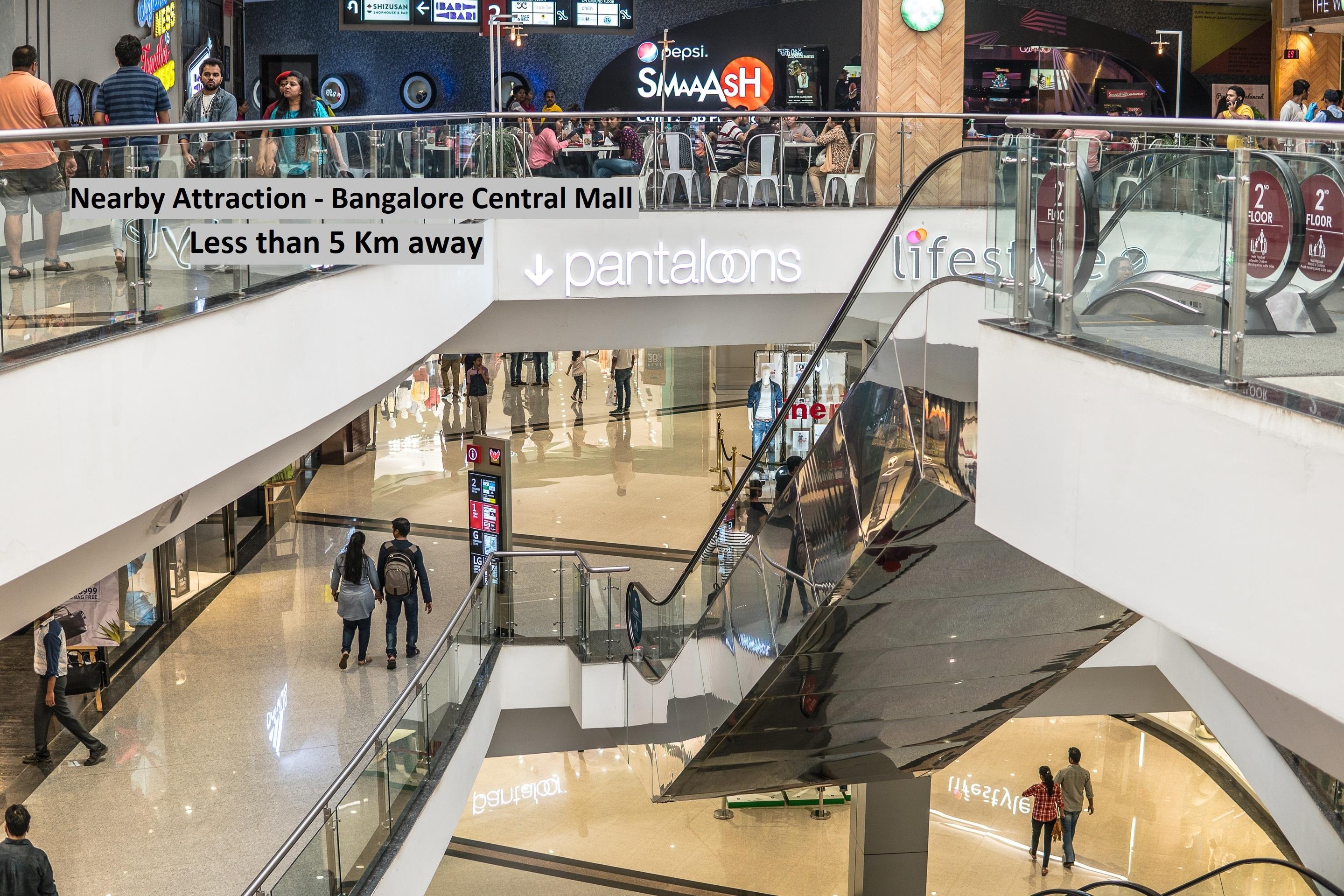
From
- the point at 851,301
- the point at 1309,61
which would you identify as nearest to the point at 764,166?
the point at 851,301

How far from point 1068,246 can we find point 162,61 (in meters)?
14.4

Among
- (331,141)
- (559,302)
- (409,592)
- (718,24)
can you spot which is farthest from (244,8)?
(331,141)

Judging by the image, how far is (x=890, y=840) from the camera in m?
12.3

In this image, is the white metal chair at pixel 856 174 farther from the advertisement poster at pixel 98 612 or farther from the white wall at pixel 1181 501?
the white wall at pixel 1181 501

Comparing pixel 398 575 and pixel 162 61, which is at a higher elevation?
pixel 162 61

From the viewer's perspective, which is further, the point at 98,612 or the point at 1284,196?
the point at 98,612

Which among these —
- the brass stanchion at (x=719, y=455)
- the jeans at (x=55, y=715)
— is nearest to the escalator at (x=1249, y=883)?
the jeans at (x=55, y=715)

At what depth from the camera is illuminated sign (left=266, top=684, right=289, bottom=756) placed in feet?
30.8

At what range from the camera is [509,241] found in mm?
11008

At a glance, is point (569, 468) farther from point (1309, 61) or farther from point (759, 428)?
point (1309, 61)

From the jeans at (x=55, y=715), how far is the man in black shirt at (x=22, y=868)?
95.4 inches

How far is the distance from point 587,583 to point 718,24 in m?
12.7

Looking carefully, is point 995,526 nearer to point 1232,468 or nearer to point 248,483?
point 1232,468

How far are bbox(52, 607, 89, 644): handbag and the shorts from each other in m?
6.10
